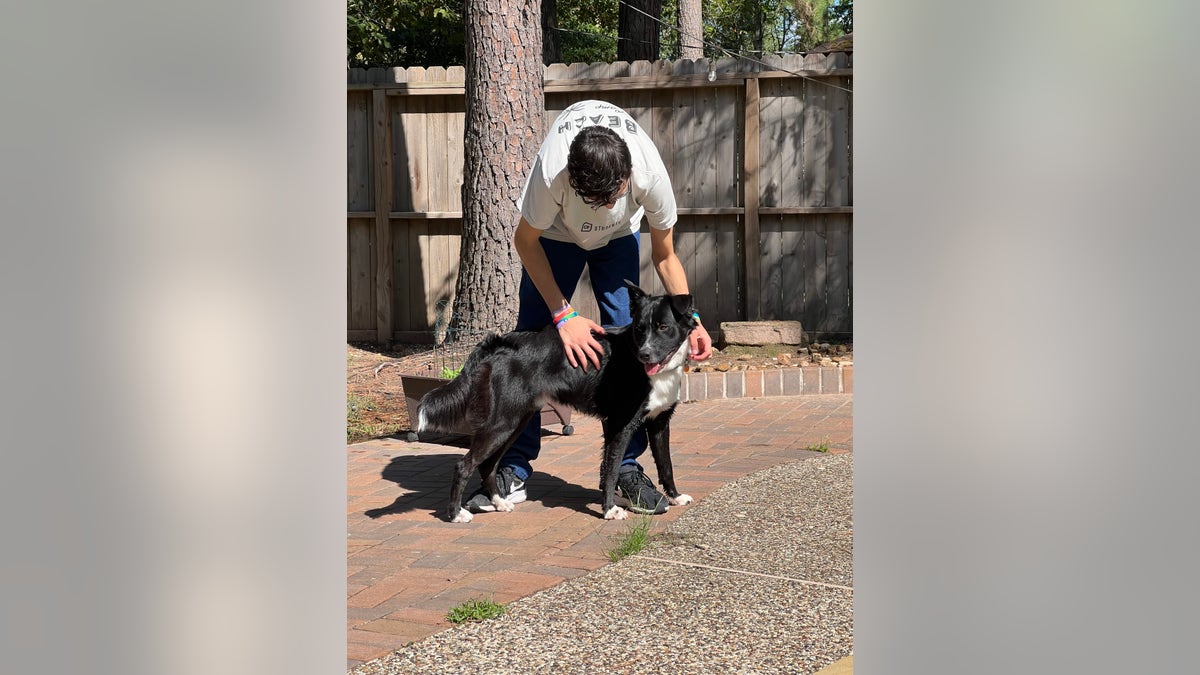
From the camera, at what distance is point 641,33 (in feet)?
41.3

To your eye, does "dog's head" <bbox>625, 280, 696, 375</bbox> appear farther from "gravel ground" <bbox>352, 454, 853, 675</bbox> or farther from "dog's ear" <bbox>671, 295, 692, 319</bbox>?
"gravel ground" <bbox>352, 454, 853, 675</bbox>

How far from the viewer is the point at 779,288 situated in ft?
28.2

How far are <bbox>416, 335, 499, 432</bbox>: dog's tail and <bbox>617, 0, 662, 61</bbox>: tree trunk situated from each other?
9.28 m

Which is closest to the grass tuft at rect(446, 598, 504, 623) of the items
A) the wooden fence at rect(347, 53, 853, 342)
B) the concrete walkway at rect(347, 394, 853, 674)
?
the concrete walkway at rect(347, 394, 853, 674)

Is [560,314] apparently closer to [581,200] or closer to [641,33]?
[581,200]

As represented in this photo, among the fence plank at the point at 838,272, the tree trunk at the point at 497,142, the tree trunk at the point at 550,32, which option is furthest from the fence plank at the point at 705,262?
the tree trunk at the point at 550,32

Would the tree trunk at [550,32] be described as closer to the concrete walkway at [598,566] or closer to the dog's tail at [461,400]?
the concrete walkway at [598,566]

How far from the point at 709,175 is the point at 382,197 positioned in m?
2.84

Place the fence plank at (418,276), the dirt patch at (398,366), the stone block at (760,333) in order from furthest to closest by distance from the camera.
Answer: the fence plank at (418,276), the stone block at (760,333), the dirt patch at (398,366)

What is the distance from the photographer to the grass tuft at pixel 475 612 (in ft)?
8.72

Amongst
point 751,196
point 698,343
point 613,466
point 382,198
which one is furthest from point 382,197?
point 613,466

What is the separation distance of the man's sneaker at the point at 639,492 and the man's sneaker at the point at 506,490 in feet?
1.34

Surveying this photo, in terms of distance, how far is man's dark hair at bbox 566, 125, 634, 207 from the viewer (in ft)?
11.3
